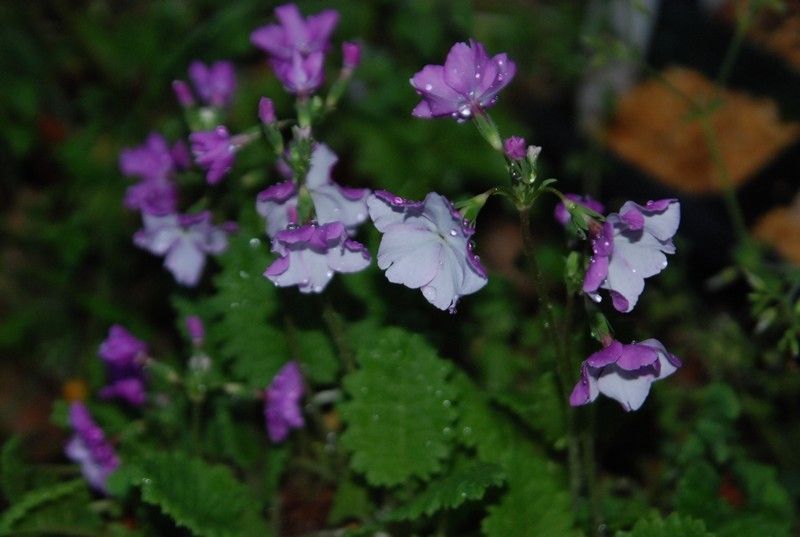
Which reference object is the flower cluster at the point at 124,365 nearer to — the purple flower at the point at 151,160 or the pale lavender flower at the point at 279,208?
the purple flower at the point at 151,160

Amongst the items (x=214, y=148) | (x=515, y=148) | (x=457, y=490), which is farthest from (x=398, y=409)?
(x=515, y=148)

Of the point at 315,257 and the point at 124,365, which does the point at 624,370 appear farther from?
the point at 124,365

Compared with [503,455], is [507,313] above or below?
below

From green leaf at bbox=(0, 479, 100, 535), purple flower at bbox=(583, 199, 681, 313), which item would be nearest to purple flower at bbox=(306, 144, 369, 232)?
purple flower at bbox=(583, 199, 681, 313)

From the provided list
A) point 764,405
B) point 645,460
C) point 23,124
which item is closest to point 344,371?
point 645,460

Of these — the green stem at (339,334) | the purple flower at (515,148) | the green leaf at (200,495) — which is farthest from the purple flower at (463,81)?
the green leaf at (200,495)

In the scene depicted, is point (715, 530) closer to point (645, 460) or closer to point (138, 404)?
point (645, 460)

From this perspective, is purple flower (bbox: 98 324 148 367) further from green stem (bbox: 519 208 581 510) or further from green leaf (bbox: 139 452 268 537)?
green stem (bbox: 519 208 581 510)
